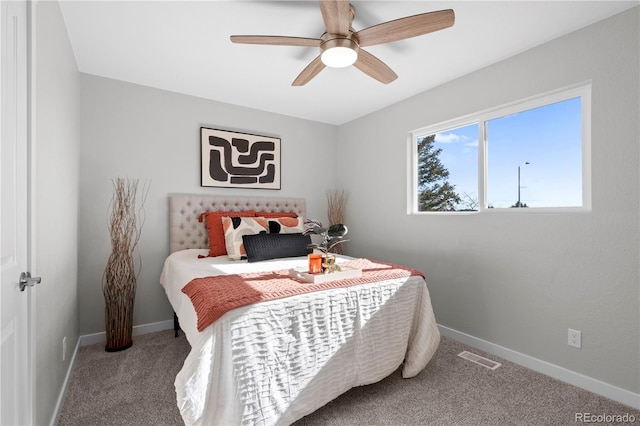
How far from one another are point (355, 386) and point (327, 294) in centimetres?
69

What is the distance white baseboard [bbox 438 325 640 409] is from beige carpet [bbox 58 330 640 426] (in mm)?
56

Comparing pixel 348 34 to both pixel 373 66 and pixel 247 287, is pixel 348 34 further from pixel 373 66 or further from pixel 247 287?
pixel 247 287

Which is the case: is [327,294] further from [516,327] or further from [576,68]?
[576,68]

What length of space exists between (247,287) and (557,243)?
7.42 ft

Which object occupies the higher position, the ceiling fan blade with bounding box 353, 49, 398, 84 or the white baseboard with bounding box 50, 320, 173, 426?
the ceiling fan blade with bounding box 353, 49, 398, 84

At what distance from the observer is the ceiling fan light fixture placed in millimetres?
1899

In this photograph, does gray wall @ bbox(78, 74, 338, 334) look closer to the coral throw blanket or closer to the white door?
the coral throw blanket

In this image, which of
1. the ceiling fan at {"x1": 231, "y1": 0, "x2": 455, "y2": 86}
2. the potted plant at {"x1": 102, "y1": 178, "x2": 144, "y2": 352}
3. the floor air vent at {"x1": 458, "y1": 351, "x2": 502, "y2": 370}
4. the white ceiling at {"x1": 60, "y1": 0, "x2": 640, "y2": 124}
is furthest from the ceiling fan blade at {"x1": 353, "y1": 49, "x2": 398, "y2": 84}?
the potted plant at {"x1": 102, "y1": 178, "x2": 144, "y2": 352}

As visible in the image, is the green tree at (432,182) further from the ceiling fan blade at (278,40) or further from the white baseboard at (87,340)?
the white baseboard at (87,340)

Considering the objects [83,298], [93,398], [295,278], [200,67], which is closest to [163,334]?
[83,298]

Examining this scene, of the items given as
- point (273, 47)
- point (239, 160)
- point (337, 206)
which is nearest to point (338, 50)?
point (273, 47)

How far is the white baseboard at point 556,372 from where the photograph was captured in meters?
2.03

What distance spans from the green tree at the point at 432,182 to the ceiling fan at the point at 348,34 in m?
1.56

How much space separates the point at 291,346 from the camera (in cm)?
172
